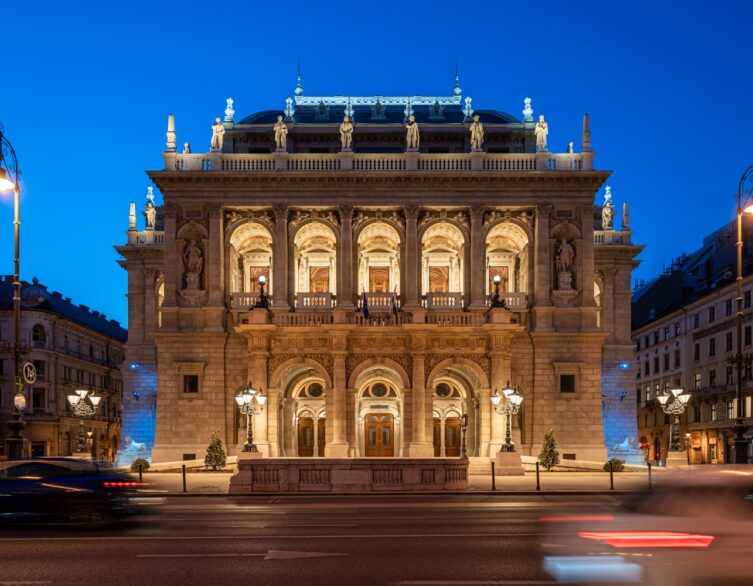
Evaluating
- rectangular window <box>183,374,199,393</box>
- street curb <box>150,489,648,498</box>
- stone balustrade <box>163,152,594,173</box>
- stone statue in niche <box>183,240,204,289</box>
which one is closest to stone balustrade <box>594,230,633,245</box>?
stone balustrade <box>163,152,594,173</box>

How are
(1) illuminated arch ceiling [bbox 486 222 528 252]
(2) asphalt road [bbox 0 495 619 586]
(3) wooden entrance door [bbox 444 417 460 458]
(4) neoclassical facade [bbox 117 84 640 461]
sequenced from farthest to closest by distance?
1. (3) wooden entrance door [bbox 444 417 460 458]
2. (1) illuminated arch ceiling [bbox 486 222 528 252]
3. (4) neoclassical facade [bbox 117 84 640 461]
4. (2) asphalt road [bbox 0 495 619 586]

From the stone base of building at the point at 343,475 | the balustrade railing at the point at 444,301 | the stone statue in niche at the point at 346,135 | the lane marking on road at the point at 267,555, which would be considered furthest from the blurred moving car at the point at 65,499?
the stone statue in niche at the point at 346,135

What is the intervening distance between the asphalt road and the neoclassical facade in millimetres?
28856

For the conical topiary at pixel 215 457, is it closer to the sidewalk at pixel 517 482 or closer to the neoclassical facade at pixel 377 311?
the sidewalk at pixel 517 482

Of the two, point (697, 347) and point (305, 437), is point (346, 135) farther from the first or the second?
point (697, 347)

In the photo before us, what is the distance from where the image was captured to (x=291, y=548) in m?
14.5

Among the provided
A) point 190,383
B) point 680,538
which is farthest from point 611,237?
point 680,538

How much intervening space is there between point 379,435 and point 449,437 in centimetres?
458

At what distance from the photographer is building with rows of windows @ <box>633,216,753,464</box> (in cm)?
6512

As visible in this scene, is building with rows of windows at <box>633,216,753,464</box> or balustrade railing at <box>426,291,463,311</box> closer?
balustrade railing at <box>426,291,463,311</box>

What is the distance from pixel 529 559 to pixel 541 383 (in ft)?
130

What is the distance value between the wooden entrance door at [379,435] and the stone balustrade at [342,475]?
24.5 m

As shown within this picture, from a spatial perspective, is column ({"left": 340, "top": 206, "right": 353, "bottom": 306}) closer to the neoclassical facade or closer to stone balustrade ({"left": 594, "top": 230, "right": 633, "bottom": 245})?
the neoclassical facade

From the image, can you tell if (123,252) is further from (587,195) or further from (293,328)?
(587,195)
